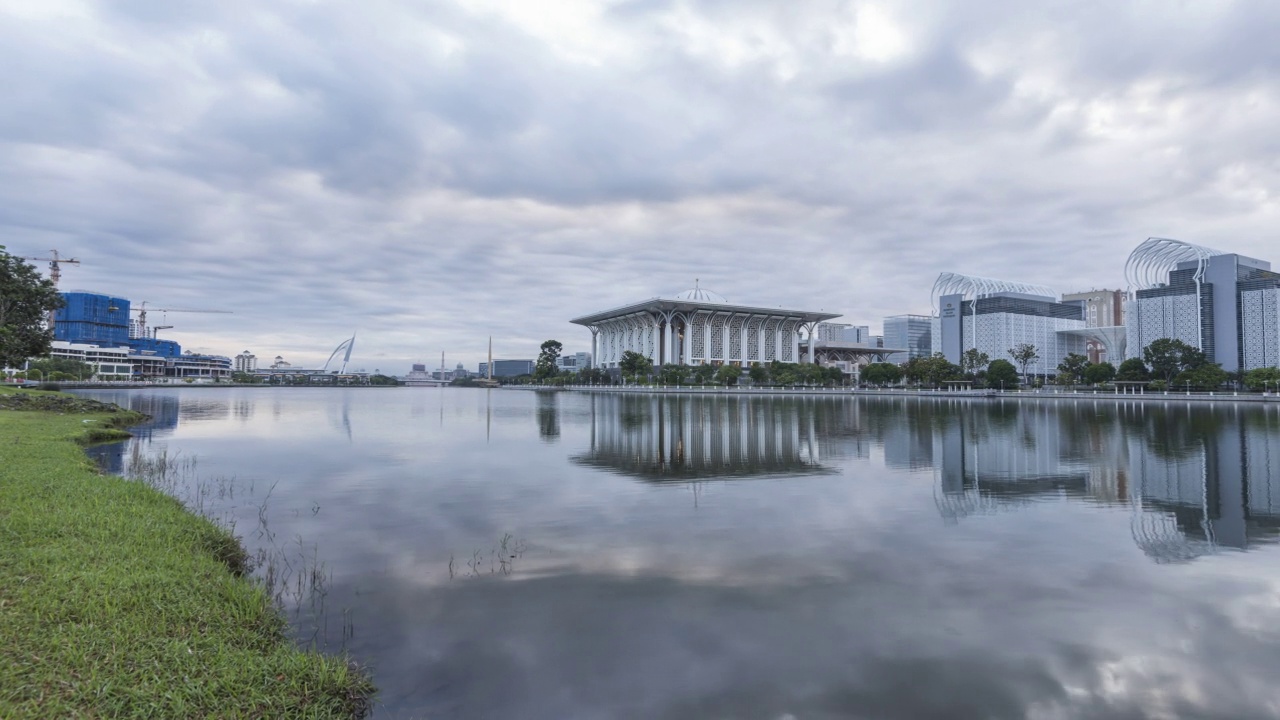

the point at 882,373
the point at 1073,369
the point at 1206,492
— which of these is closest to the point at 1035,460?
the point at 1206,492

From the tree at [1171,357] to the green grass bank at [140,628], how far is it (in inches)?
4140

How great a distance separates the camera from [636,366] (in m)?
132

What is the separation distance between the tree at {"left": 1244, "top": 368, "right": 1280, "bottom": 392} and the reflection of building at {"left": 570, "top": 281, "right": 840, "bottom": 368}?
81025mm


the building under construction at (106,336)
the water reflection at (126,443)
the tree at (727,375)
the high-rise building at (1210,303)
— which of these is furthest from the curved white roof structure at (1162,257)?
the building under construction at (106,336)

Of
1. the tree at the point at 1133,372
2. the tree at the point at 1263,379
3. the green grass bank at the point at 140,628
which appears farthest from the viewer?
the tree at the point at 1133,372

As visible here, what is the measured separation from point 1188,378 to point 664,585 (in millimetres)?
98289

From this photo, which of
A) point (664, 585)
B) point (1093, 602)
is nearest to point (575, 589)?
point (664, 585)

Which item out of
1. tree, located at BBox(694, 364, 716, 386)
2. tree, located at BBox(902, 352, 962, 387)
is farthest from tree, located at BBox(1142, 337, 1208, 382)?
tree, located at BBox(694, 364, 716, 386)

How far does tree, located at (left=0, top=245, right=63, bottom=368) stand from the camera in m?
32.9

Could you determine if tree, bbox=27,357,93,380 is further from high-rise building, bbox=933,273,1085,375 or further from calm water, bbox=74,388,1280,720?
high-rise building, bbox=933,273,1085,375

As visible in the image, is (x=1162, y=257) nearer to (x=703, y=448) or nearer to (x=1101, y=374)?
(x=1101, y=374)

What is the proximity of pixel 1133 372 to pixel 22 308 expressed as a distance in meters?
113

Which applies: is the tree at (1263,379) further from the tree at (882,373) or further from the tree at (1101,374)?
the tree at (882,373)

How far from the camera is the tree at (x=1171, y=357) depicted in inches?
3369
